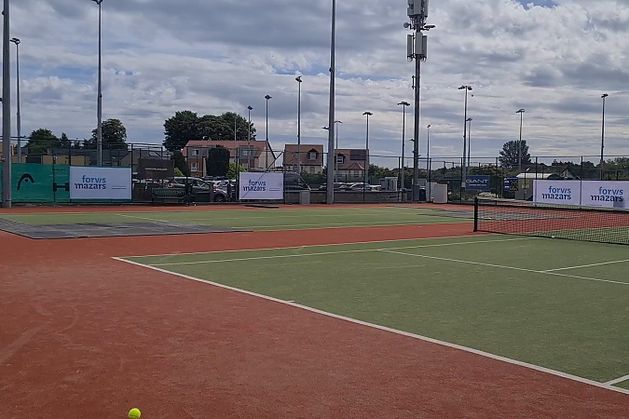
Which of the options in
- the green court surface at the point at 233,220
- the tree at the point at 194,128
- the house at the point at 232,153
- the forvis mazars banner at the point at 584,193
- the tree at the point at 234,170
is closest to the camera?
the green court surface at the point at 233,220

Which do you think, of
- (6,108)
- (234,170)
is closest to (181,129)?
(234,170)

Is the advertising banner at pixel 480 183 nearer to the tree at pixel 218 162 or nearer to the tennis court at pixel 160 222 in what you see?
the tennis court at pixel 160 222

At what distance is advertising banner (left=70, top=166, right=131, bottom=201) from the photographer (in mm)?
33938

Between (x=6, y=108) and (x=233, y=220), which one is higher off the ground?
(x=6, y=108)

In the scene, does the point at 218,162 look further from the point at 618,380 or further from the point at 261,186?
the point at 618,380

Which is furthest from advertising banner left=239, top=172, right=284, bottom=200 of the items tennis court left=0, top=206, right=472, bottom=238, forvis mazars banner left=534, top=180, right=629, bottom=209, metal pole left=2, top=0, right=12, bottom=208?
forvis mazars banner left=534, top=180, right=629, bottom=209

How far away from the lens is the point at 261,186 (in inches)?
1588

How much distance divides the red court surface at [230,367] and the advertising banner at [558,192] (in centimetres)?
2947

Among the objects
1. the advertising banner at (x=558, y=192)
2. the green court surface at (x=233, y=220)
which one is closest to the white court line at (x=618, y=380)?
the green court surface at (x=233, y=220)

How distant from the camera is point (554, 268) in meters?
13.5

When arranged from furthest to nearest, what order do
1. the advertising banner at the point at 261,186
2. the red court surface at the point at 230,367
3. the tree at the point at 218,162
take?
the tree at the point at 218,162, the advertising banner at the point at 261,186, the red court surface at the point at 230,367

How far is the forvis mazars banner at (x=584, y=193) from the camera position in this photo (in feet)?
110

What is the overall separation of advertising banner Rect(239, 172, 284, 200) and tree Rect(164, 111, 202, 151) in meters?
79.9

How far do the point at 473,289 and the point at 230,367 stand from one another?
18.4 ft
